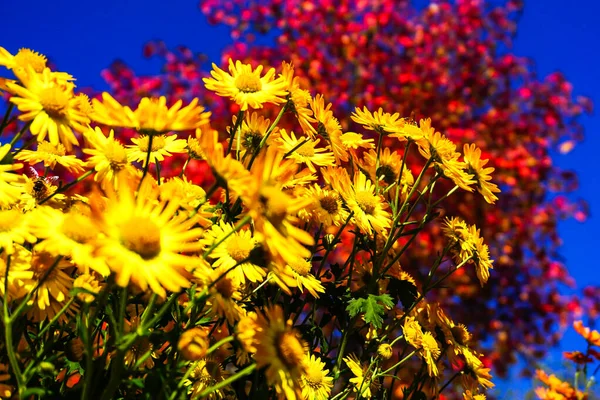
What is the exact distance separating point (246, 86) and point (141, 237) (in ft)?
2.50

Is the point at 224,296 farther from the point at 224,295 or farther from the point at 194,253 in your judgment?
the point at 194,253

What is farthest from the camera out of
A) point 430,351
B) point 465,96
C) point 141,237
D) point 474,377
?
point 465,96

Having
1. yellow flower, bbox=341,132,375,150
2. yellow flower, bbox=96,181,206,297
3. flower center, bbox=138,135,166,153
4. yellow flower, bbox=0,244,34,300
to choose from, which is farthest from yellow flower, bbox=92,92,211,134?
yellow flower, bbox=341,132,375,150

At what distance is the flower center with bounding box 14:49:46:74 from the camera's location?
1.36 meters

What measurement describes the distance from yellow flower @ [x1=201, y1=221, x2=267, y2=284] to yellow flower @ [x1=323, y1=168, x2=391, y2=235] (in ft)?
1.01

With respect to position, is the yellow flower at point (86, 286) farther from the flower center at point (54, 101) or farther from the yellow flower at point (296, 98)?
the yellow flower at point (296, 98)

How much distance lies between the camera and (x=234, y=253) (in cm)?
141

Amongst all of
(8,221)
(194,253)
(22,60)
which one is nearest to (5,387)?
(8,221)

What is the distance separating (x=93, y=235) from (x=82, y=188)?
5.38m

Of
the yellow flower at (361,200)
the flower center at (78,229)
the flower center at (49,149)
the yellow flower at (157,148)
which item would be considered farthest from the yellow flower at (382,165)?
the flower center at (78,229)

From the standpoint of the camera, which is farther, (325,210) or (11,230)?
(325,210)

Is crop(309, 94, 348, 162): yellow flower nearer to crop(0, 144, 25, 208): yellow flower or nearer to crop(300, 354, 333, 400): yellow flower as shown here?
crop(300, 354, 333, 400): yellow flower

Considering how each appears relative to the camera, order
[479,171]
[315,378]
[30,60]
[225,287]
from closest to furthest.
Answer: [225,287], [30,60], [315,378], [479,171]

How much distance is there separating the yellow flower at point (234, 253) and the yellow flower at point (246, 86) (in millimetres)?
322
